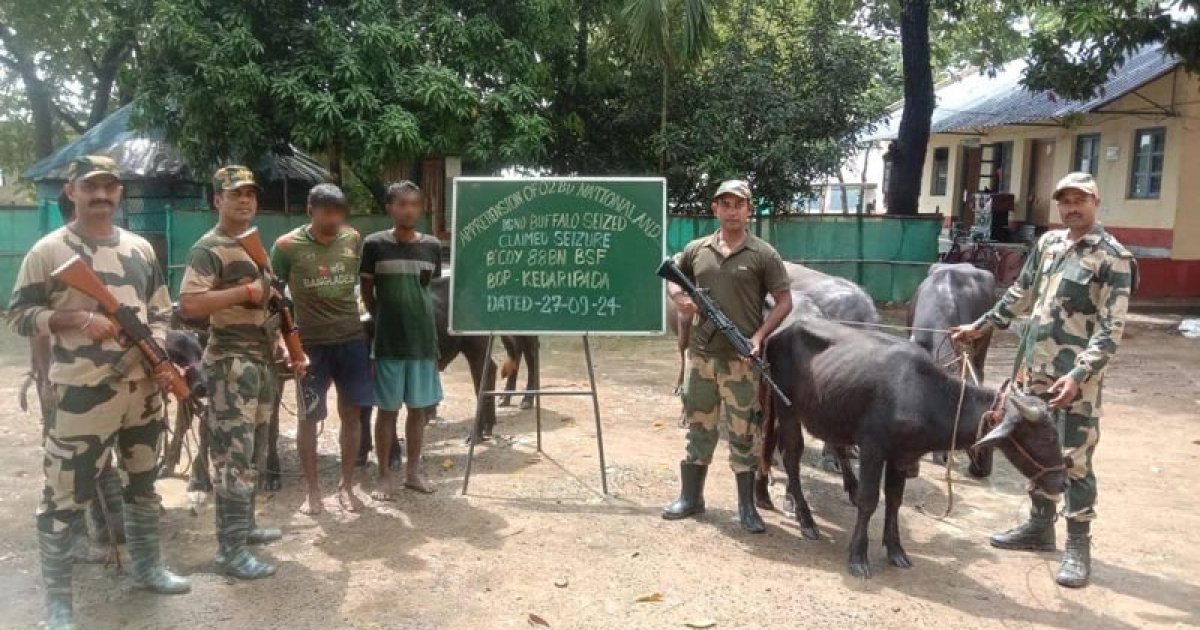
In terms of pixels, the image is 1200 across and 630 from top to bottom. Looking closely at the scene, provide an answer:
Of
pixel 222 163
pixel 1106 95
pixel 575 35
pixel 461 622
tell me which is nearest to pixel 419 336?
pixel 461 622

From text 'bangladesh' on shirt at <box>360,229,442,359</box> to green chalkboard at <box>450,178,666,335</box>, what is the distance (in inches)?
15.3

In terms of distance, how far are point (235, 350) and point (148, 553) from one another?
104 centimetres

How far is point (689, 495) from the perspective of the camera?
5602mm

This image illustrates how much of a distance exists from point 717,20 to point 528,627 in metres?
13.3

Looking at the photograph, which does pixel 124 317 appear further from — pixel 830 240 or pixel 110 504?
pixel 830 240

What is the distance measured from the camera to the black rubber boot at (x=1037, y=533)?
5.20 meters

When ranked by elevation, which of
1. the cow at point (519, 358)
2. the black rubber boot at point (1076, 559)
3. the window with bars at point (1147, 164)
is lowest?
the black rubber boot at point (1076, 559)

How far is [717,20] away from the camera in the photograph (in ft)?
50.9

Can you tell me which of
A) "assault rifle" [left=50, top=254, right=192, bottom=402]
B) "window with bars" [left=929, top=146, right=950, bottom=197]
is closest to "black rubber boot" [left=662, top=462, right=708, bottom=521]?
"assault rifle" [left=50, top=254, right=192, bottom=402]

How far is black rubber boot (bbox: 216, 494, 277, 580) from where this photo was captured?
14.8 ft

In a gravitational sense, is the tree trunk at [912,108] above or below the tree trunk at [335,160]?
above

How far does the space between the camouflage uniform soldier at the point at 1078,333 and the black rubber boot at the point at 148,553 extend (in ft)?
14.6

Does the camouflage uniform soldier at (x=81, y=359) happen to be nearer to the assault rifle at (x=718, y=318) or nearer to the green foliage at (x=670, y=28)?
the assault rifle at (x=718, y=318)

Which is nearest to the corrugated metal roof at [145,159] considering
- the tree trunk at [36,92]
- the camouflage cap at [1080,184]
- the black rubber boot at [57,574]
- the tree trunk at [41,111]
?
the tree trunk at [36,92]
